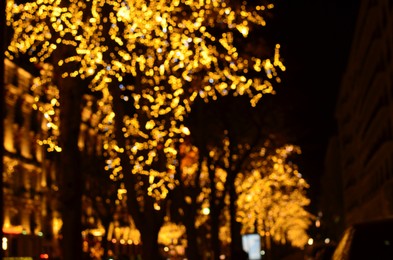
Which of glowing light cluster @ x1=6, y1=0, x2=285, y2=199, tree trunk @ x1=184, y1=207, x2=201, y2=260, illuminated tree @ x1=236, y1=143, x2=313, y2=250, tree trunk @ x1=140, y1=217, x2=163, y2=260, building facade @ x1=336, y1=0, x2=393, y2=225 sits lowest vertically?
tree trunk @ x1=140, y1=217, x2=163, y2=260

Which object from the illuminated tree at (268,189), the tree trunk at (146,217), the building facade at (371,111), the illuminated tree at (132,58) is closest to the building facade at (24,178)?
the illuminated tree at (268,189)

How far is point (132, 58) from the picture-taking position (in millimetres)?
21688

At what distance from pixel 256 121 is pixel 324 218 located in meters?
150

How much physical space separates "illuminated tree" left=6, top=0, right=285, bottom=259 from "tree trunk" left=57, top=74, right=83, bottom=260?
0.06ft

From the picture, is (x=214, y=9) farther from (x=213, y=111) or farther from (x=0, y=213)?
(x=213, y=111)

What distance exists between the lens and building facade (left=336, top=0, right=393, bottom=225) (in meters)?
63.5

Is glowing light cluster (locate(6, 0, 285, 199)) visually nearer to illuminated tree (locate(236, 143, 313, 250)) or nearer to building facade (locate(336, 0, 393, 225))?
illuminated tree (locate(236, 143, 313, 250))

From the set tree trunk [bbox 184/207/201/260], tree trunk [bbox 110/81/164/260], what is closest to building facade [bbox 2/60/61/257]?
tree trunk [bbox 184/207/201/260]

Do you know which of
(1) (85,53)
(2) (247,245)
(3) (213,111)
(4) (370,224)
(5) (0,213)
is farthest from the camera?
(2) (247,245)

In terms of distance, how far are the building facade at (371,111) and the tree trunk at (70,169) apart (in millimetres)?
38242

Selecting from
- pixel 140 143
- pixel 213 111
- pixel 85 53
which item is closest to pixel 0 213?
pixel 85 53

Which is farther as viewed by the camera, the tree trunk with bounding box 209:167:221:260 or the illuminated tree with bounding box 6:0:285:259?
the tree trunk with bounding box 209:167:221:260

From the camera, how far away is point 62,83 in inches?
658

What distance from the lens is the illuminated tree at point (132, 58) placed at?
54.9ft
